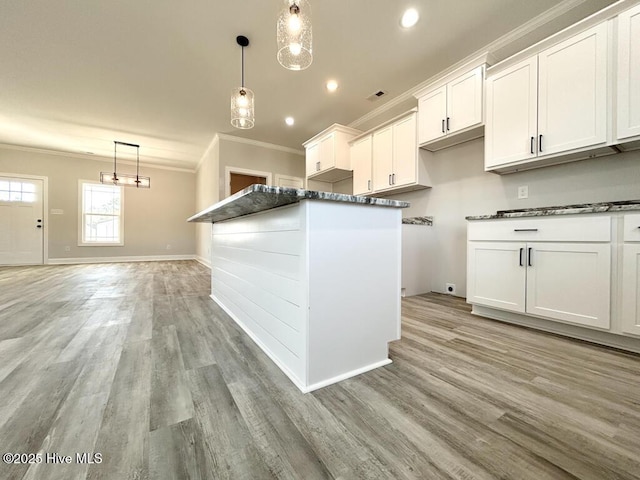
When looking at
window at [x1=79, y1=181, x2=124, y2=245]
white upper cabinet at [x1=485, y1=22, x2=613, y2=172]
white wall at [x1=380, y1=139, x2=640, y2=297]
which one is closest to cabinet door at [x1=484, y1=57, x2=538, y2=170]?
white upper cabinet at [x1=485, y1=22, x2=613, y2=172]

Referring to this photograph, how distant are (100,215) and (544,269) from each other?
890 cm

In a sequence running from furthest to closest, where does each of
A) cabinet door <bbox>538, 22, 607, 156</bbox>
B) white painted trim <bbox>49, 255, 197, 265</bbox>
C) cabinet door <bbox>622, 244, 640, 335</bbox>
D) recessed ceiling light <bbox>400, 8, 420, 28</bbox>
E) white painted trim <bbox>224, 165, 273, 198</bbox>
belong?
white painted trim <bbox>49, 255, 197, 265</bbox>
white painted trim <bbox>224, 165, 273, 198</bbox>
recessed ceiling light <bbox>400, 8, 420, 28</bbox>
cabinet door <bbox>538, 22, 607, 156</bbox>
cabinet door <bbox>622, 244, 640, 335</bbox>

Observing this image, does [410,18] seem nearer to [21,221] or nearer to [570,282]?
[570,282]

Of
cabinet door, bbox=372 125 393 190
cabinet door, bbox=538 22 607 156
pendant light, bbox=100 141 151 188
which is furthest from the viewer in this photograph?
pendant light, bbox=100 141 151 188

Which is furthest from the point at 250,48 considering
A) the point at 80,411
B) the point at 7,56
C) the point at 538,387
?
the point at 538,387

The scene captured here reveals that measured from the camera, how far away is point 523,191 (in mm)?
2451

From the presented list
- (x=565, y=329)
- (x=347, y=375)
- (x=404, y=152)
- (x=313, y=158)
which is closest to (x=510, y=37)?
(x=404, y=152)

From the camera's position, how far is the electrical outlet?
2.43 m

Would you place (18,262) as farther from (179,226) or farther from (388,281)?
(388,281)

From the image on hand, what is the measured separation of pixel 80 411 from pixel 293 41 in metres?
2.22

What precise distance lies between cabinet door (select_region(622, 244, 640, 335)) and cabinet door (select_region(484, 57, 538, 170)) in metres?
1.00

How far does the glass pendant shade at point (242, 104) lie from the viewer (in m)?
2.53

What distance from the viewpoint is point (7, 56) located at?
2.77m

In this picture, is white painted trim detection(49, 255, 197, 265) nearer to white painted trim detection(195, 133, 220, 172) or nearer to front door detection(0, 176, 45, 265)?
front door detection(0, 176, 45, 265)
